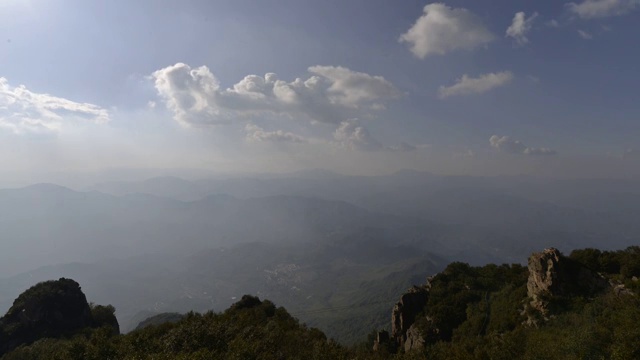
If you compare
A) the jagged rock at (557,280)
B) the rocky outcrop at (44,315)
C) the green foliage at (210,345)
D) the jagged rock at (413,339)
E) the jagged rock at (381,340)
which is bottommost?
the rocky outcrop at (44,315)

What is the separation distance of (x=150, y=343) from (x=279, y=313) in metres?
25.6

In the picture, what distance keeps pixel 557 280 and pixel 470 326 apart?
1349cm

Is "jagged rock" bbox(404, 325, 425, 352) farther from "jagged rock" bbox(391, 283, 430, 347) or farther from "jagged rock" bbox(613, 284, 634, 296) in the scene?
"jagged rock" bbox(613, 284, 634, 296)

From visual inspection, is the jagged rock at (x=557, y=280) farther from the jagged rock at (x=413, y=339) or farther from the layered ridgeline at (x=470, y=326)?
the jagged rock at (x=413, y=339)

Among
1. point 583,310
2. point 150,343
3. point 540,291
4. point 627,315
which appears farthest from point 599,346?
point 150,343

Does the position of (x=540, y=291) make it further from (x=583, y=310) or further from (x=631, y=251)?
(x=631, y=251)

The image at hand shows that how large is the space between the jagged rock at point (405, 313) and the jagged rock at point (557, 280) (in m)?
17.5

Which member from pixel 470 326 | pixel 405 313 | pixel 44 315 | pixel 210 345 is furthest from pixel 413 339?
pixel 44 315

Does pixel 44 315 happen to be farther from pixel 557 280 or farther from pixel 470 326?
pixel 557 280

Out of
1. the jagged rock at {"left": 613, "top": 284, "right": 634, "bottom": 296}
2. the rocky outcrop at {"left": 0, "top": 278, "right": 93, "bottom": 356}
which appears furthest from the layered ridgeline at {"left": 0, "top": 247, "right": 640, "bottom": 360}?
the rocky outcrop at {"left": 0, "top": 278, "right": 93, "bottom": 356}

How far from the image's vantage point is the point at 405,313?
56.9m

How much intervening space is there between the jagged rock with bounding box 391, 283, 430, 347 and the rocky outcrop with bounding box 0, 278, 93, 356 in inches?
2961

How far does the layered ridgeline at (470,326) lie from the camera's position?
31.3 m

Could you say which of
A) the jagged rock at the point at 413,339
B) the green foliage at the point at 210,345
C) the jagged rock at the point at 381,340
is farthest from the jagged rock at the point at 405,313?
the green foliage at the point at 210,345
